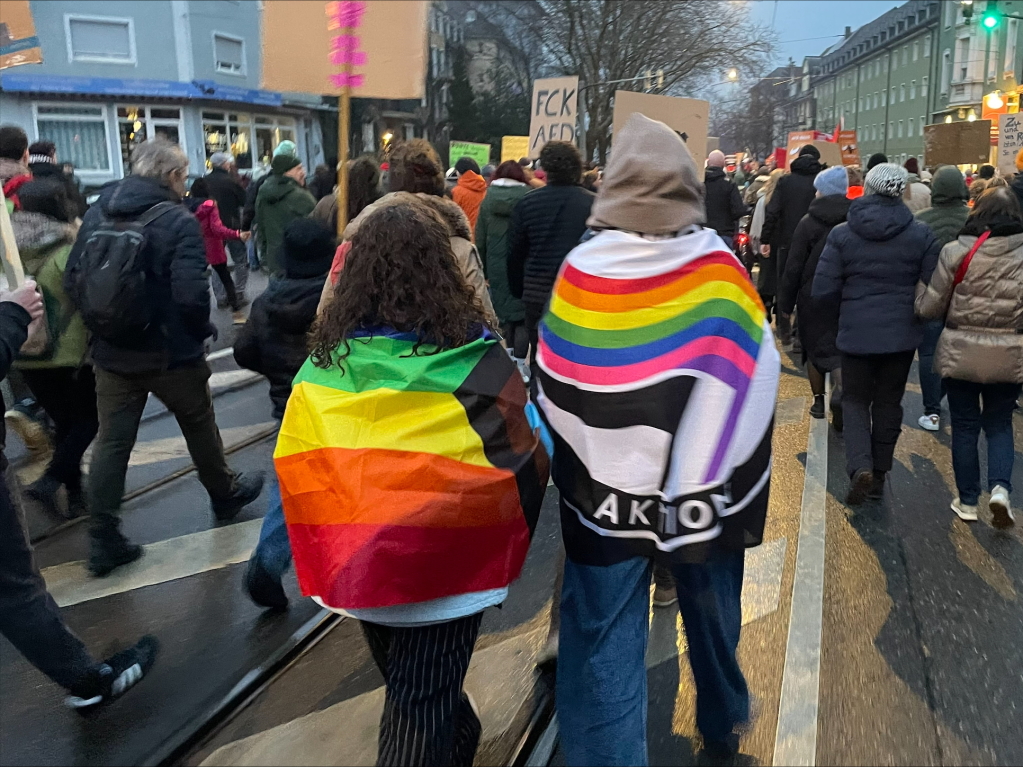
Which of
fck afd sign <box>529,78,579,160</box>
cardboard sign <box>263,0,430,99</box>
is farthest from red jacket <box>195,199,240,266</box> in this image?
cardboard sign <box>263,0,430,99</box>

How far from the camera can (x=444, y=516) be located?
2.30 meters

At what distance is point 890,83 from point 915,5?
650 cm

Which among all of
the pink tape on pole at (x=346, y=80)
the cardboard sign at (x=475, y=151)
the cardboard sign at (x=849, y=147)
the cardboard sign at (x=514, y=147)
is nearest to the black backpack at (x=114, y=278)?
the pink tape on pole at (x=346, y=80)

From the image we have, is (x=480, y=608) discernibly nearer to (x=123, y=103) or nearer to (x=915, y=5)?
(x=123, y=103)

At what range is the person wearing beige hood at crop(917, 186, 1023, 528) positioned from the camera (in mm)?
4785

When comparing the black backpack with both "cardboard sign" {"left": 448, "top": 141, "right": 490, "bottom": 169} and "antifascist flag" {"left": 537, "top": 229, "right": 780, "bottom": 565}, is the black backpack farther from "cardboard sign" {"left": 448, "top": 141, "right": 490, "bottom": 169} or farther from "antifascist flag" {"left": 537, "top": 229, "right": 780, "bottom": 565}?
"cardboard sign" {"left": 448, "top": 141, "right": 490, "bottom": 169}

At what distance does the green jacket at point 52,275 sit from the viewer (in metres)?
5.05

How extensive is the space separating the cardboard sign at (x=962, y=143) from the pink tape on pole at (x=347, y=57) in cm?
1028

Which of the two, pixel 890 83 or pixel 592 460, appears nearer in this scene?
pixel 592 460

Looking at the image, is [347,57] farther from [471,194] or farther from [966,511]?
[471,194]

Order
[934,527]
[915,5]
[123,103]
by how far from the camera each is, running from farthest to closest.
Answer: [915,5], [123,103], [934,527]

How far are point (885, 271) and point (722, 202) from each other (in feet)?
18.2

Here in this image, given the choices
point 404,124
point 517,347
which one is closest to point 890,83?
point 404,124

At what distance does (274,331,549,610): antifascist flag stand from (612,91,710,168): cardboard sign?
20.0ft
